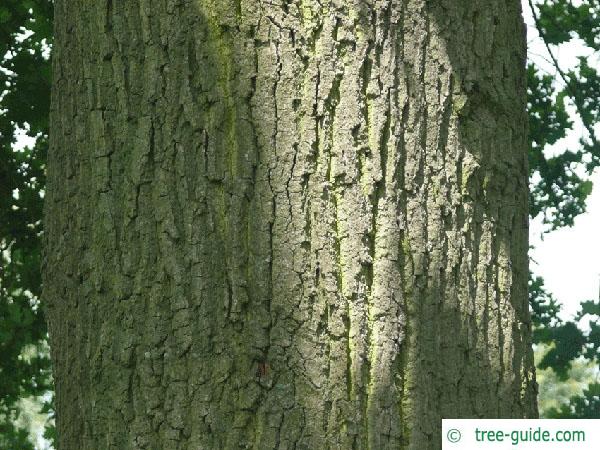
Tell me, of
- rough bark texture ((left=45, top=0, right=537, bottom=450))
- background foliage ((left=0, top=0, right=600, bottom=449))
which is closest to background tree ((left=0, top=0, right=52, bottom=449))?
background foliage ((left=0, top=0, right=600, bottom=449))

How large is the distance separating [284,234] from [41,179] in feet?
11.8

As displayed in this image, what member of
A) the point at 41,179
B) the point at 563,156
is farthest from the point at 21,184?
the point at 563,156

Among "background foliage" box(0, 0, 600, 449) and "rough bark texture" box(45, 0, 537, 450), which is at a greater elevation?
"background foliage" box(0, 0, 600, 449)

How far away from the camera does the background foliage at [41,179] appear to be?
4.70 metres

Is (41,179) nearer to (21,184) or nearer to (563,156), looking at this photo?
(21,184)

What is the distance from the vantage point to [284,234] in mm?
1644

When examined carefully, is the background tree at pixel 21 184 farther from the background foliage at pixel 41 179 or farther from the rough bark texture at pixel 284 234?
the rough bark texture at pixel 284 234

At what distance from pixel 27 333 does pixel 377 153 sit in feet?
11.8

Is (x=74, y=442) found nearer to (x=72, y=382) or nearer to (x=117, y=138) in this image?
(x=72, y=382)

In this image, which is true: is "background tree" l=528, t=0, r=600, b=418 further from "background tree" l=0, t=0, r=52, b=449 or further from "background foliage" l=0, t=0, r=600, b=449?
"background tree" l=0, t=0, r=52, b=449

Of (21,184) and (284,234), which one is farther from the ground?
(21,184)

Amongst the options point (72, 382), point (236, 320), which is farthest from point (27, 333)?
point (236, 320)

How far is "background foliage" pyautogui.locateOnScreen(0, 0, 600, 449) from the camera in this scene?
15.4 ft

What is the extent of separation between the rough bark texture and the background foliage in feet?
9.82
